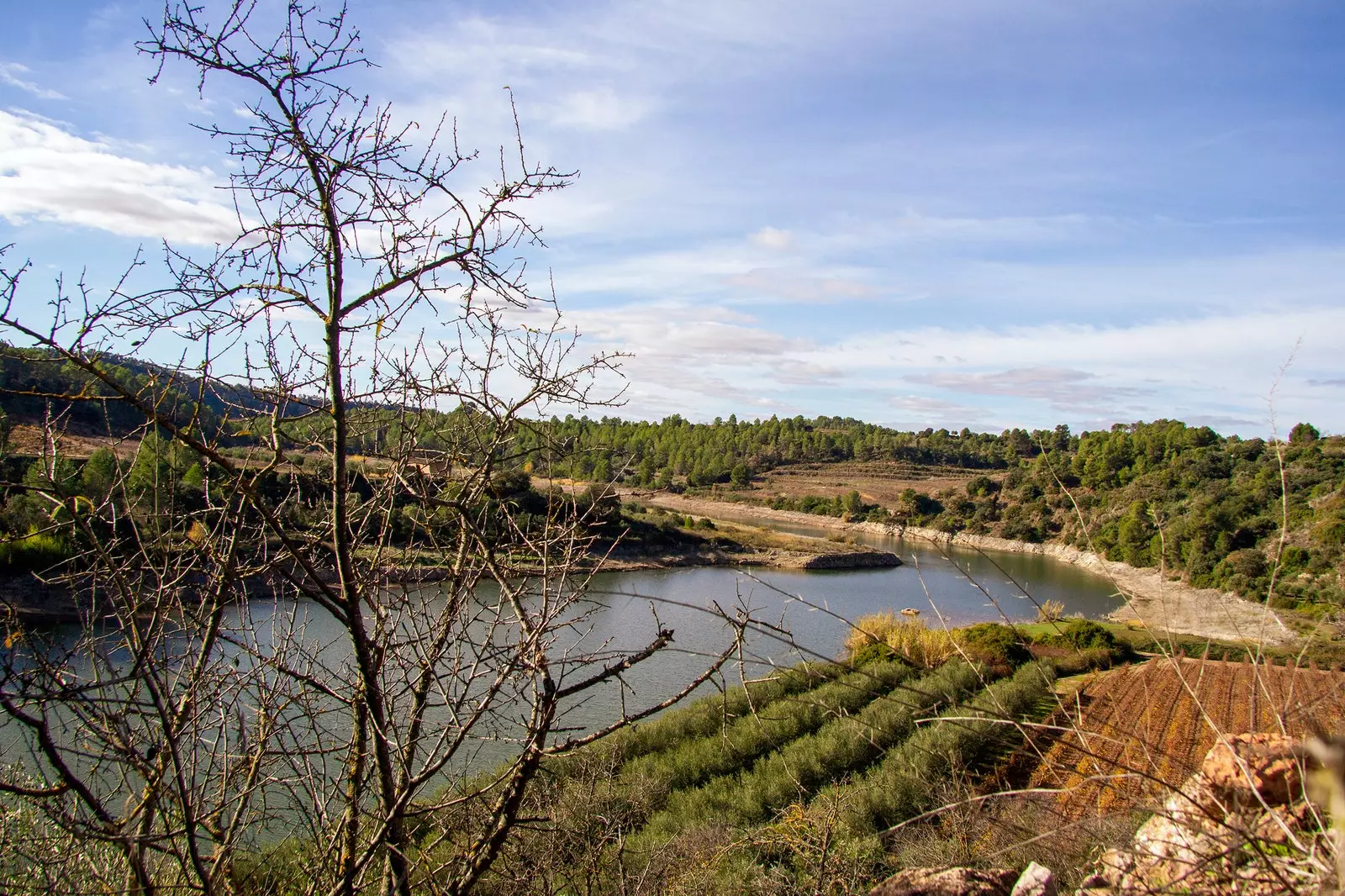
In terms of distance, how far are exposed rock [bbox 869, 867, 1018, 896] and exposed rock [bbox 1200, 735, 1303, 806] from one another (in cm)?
115

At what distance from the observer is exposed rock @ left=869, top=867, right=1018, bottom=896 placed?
3285 mm

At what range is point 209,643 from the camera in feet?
5.32

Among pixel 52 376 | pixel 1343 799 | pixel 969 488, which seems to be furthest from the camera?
pixel 969 488

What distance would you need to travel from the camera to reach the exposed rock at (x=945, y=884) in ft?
10.8

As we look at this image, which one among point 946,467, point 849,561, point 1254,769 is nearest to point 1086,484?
point 1254,769

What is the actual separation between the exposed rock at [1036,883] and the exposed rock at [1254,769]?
123 cm

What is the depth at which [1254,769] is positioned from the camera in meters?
1.67

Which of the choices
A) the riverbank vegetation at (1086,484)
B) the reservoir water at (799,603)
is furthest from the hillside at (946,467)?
the reservoir water at (799,603)

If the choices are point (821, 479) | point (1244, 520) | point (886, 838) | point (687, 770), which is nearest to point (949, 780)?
point (886, 838)

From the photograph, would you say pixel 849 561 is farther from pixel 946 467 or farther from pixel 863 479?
pixel 946 467

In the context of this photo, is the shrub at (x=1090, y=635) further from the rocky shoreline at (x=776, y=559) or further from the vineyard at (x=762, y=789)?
the rocky shoreline at (x=776, y=559)

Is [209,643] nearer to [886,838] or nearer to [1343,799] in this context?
[1343,799]

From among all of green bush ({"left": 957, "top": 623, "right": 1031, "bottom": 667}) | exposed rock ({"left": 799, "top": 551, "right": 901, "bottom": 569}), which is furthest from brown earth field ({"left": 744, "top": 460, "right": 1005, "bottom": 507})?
green bush ({"left": 957, "top": 623, "right": 1031, "bottom": 667})

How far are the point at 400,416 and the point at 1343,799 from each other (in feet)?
5.97
